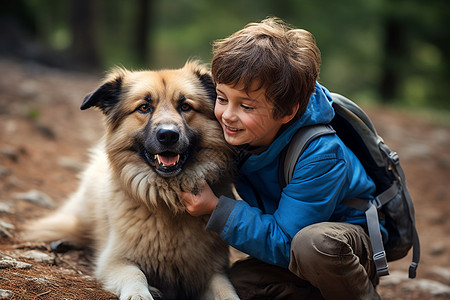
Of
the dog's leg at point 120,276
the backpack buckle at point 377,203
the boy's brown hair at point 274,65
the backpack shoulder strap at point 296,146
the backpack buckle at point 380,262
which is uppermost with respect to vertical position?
the boy's brown hair at point 274,65

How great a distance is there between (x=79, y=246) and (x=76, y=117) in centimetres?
360

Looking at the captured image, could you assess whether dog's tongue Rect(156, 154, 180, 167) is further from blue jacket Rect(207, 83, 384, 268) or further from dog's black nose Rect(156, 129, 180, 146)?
blue jacket Rect(207, 83, 384, 268)

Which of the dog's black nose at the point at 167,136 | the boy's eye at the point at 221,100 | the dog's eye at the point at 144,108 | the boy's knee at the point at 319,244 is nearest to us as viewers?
the boy's knee at the point at 319,244

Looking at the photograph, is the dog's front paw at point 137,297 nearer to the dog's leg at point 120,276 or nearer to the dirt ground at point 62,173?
the dog's leg at point 120,276

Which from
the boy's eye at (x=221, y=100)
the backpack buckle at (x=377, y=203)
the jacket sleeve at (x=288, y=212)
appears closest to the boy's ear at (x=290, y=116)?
the jacket sleeve at (x=288, y=212)

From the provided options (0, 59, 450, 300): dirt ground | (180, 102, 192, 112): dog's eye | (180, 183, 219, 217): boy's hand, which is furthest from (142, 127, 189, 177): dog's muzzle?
(0, 59, 450, 300): dirt ground

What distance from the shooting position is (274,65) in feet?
8.02

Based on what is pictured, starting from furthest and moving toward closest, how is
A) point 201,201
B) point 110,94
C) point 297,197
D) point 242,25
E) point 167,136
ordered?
point 242,25 → point 110,94 → point 201,201 → point 167,136 → point 297,197

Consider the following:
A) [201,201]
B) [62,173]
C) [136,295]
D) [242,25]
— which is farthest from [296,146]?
[242,25]

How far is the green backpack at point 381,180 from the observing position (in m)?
2.74

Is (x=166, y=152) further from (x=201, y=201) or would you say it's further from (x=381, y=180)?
(x=381, y=180)

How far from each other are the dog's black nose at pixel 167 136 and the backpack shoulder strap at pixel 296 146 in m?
0.64

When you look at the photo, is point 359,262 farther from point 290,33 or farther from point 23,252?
point 23,252

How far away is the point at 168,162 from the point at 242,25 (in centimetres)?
1222
